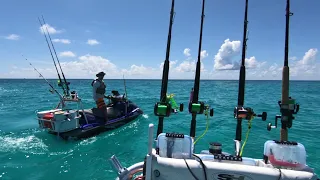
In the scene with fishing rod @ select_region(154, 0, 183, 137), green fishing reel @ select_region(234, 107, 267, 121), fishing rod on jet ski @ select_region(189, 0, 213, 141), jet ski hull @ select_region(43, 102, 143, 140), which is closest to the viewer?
fishing rod @ select_region(154, 0, 183, 137)

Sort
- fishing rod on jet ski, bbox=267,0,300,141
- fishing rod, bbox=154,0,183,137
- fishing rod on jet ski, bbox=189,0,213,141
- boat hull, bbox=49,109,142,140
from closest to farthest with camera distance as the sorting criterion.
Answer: fishing rod on jet ski, bbox=267,0,300,141
fishing rod, bbox=154,0,183,137
fishing rod on jet ski, bbox=189,0,213,141
boat hull, bbox=49,109,142,140

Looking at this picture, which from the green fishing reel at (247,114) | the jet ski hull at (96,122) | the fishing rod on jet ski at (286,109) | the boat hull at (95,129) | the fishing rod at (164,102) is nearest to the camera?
the fishing rod on jet ski at (286,109)

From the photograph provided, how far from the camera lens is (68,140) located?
8.93 m

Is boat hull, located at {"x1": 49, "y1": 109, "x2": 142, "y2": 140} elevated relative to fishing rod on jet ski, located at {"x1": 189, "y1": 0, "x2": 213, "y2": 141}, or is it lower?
lower

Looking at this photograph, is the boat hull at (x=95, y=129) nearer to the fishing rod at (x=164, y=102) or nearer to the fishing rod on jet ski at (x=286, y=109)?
the fishing rod at (x=164, y=102)

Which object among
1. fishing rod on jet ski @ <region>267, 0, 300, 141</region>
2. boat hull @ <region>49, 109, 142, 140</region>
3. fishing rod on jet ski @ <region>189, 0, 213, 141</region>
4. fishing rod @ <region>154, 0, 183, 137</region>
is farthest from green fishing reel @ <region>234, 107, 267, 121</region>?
boat hull @ <region>49, 109, 142, 140</region>

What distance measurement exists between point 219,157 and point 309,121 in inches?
521

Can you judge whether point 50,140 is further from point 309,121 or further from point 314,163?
point 309,121

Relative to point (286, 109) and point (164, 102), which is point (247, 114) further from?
point (164, 102)

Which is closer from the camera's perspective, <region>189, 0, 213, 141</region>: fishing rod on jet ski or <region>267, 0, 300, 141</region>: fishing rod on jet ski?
<region>267, 0, 300, 141</region>: fishing rod on jet ski

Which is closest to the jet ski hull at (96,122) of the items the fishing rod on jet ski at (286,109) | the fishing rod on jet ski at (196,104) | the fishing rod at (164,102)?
the fishing rod at (164,102)

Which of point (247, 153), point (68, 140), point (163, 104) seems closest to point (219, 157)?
point (163, 104)

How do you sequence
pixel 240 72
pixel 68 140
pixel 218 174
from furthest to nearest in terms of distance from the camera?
pixel 68 140 → pixel 240 72 → pixel 218 174

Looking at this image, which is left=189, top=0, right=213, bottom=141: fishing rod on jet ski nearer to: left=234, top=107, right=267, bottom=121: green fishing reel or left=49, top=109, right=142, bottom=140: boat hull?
left=234, top=107, right=267, bottom=121: green fishing reel
